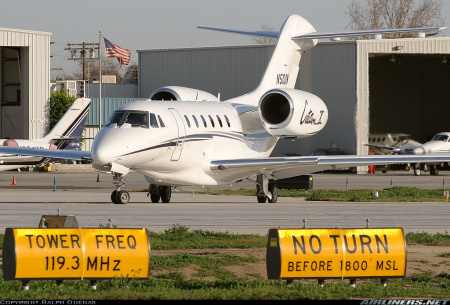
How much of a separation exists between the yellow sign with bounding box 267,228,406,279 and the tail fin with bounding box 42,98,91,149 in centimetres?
4138

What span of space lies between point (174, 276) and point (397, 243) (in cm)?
356

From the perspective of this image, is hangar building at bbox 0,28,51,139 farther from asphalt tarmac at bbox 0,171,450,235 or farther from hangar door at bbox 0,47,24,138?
asphalt tarmac at bbox 0,171,450,235

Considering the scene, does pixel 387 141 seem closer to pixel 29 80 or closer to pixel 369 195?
pixel 29 80

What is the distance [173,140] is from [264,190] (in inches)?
183

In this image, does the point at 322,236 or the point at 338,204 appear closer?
the point at 322,236

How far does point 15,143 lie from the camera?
4931 cm

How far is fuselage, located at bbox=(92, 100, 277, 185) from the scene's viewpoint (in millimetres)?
26094

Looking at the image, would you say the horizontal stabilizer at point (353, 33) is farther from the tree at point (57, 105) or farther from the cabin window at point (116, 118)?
the tree at point (57, 105)

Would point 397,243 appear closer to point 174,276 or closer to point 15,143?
point 174,276

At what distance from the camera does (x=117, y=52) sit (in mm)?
69000

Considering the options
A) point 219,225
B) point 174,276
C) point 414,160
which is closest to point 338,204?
point 414,160

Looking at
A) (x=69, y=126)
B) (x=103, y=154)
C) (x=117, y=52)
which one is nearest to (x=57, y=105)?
(x=117, y=52)

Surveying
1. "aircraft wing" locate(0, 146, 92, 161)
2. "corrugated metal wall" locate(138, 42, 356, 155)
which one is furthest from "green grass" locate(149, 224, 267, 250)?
"corrugated metal wall" locate(138, 42, 356, 155)

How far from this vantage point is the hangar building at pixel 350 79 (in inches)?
2562
